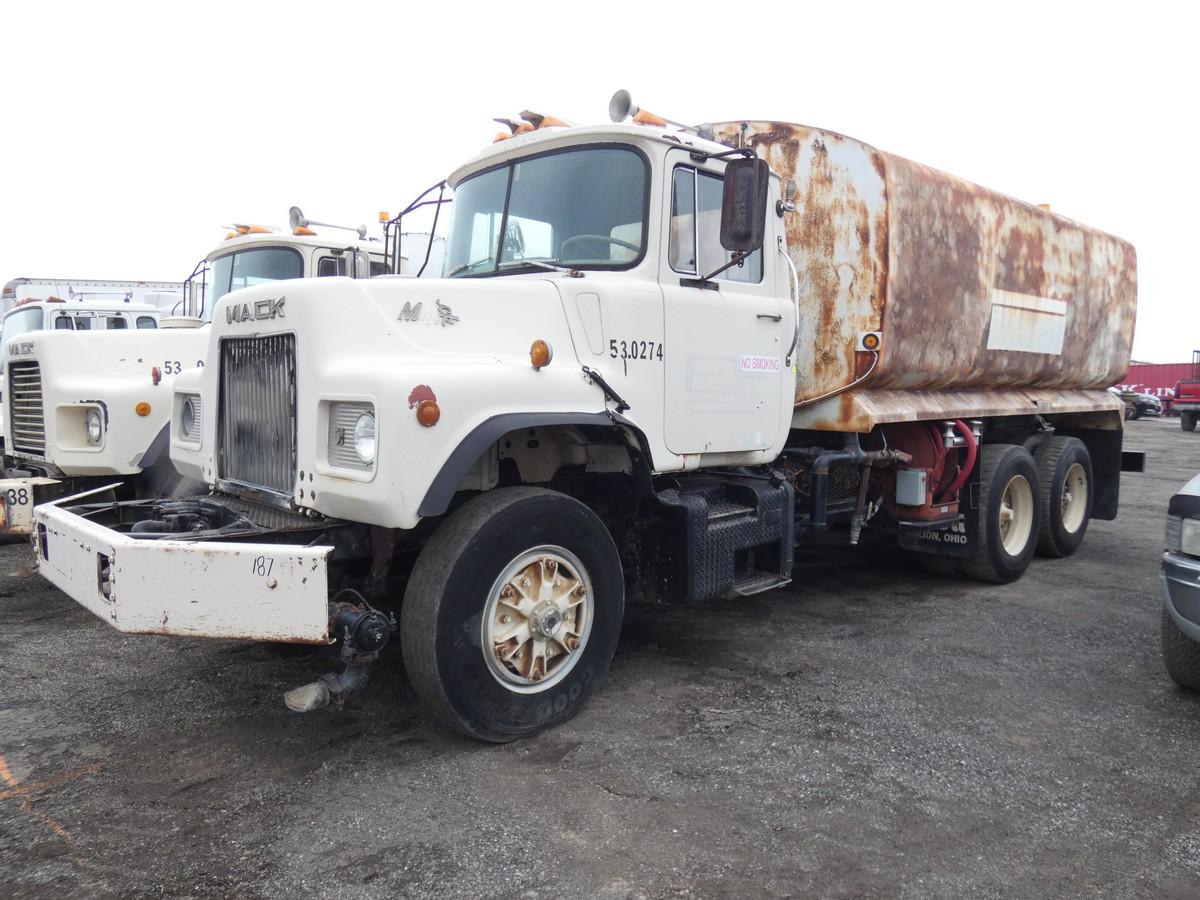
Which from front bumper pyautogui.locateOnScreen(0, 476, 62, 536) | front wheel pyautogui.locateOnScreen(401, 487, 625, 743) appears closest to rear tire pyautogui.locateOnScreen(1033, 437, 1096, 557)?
front wheel pyautogui.locateOnScreen(401, 487, 625, 743)

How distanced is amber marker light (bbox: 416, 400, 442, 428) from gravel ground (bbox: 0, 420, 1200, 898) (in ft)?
4.55

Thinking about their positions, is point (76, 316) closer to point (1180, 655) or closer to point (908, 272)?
point (908, 272)

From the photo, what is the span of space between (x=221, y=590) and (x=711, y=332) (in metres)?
2.63

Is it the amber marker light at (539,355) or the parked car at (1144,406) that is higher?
the amber marker light at (539,355)

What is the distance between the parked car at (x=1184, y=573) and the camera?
4.17m

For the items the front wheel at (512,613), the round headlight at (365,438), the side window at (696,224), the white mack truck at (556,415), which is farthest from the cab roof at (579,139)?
the round headlight at (365,438)

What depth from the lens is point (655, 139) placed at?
4.46 meters

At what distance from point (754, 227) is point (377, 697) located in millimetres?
2849

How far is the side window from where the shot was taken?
454 cm

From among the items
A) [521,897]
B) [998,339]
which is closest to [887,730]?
[521,897]

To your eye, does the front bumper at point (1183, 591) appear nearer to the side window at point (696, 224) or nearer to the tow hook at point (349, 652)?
the side window at point (696, 224)

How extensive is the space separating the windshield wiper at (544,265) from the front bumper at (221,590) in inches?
69.5

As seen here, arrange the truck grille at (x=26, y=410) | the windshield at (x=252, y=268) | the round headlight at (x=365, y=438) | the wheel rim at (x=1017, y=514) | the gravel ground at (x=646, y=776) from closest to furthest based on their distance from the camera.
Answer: the gravel ground at (x=646, y=776)
the round headlight at (x=365, y=438)
the truck grille at (x=26, y=410)
the windshield at (x=252, y=268)
the wheel rim at (x=1017, y=514)

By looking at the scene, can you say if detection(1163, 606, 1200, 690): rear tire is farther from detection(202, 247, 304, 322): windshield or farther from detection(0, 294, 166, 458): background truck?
detection(0, 294, 166, 458): background truck
